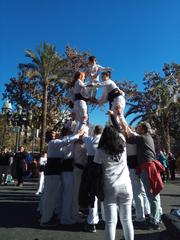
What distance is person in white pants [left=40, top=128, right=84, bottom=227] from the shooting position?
7.34 metres

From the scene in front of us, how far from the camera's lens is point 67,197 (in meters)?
7.57

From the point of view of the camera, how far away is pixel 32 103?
100 ft

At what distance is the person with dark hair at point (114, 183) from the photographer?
4773mm

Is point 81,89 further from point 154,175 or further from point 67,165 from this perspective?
point 154,175

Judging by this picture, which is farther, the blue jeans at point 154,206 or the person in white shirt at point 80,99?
the person in white shirt at point 80,99

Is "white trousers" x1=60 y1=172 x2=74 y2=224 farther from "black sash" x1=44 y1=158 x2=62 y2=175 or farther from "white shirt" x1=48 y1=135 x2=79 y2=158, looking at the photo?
"white shirt" x1=48 y1=135 x2=79 y2=158

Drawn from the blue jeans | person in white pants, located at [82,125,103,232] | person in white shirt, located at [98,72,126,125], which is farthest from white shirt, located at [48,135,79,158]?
the blue jeans

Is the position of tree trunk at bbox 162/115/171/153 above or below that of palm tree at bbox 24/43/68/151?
below

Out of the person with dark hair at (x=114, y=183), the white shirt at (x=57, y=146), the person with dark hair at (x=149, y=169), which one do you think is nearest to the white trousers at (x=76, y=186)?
the white shirt at (x=57, y=146)

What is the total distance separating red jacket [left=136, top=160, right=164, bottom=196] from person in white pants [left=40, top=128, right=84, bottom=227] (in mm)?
1556

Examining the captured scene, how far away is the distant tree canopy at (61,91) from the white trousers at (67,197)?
63.5 ft

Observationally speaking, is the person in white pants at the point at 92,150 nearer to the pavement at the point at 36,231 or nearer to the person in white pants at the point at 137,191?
the pavement at the point at 36,231

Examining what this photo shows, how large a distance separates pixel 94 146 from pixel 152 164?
126 centimetres

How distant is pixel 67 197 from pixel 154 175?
79.3 inches
